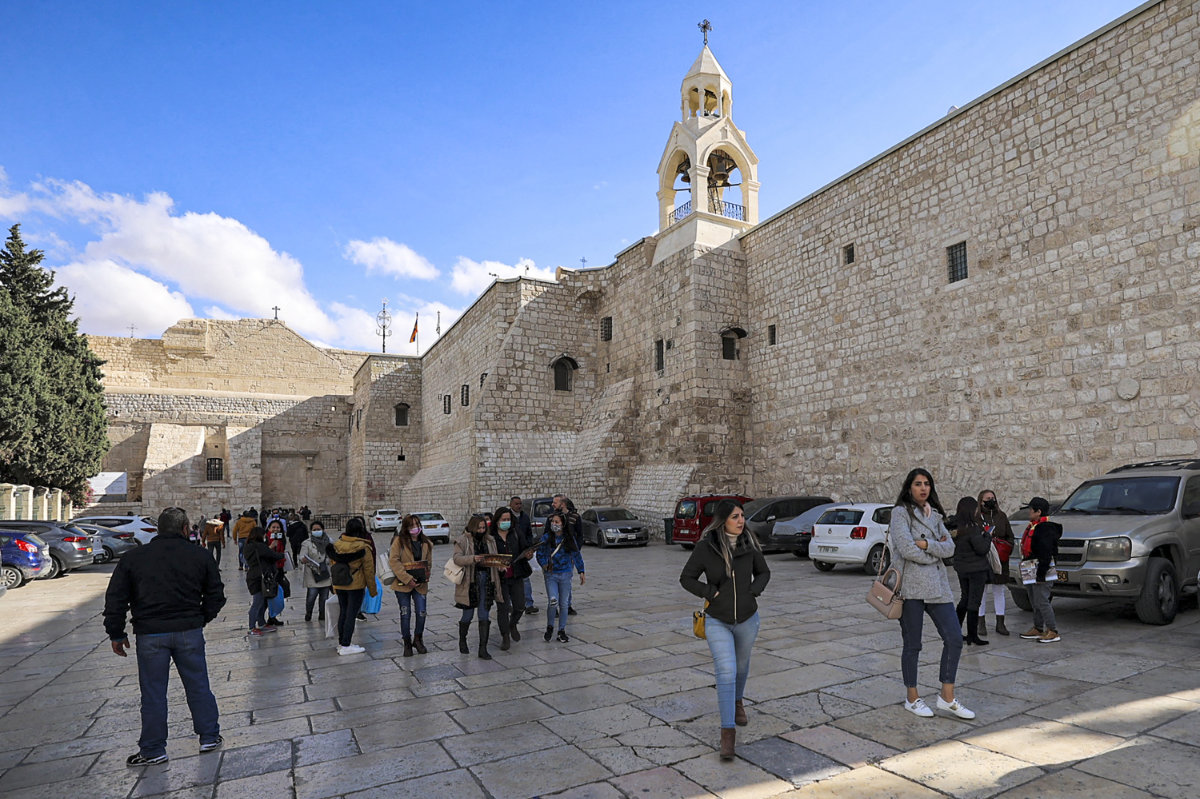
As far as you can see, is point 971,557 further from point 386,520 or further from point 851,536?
point 386,520

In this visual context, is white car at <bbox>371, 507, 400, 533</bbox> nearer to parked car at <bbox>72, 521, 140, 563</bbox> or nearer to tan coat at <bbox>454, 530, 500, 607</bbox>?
parked car at <bbox>72, 521, 140, 563</bbox>

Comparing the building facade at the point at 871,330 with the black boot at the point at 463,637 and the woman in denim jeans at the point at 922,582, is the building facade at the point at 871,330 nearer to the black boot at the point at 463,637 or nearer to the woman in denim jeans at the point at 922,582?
the woman in denim jeans at the point at 922,582

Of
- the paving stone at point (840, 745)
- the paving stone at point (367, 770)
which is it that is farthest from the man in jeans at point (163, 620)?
the paving stone at point (840, 745)

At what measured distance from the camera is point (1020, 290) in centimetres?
1300

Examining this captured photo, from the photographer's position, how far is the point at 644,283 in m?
23.0

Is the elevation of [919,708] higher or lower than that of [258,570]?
lower

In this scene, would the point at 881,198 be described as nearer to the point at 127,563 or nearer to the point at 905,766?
the point at 905,766

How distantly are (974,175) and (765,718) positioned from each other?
1330 cm

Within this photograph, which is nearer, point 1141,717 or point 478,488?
point 1141,717

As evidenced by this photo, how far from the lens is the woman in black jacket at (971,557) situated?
6055mm

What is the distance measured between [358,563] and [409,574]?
1.78ft

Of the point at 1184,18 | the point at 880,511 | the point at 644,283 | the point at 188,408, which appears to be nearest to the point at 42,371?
the point at 188,408

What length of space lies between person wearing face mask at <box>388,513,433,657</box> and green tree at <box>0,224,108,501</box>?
2123 centimetres

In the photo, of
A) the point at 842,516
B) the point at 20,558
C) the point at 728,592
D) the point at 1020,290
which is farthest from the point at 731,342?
the point at 20,558
